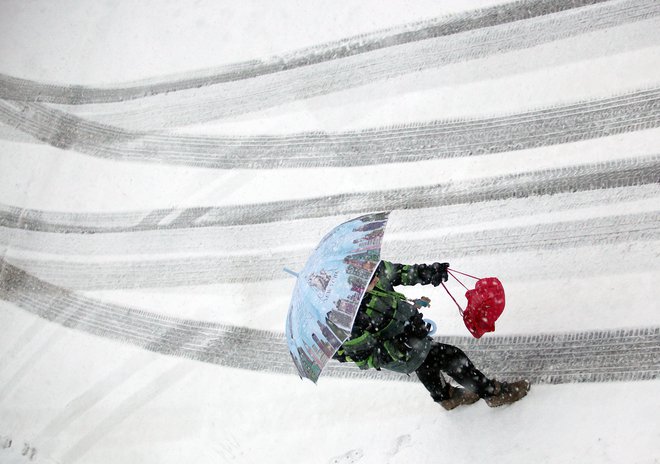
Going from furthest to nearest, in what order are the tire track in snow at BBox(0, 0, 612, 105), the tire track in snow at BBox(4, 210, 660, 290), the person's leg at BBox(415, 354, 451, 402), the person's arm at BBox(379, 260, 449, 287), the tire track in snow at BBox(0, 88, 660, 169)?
the tire track in snow at BBox(0, 0, 612, 105), the tire track in snow at BBox(0, 88, 660, 169), the tire track in snow at BBox(4, 210, 660, 290), the person's leg at BBox(415, 354, 451, 402), the person's arm at BBox(379, 260, 449, 287)

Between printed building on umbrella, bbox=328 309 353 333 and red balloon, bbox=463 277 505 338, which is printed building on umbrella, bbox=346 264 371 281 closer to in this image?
printed building on umbrella, bbox=328 309 353 333

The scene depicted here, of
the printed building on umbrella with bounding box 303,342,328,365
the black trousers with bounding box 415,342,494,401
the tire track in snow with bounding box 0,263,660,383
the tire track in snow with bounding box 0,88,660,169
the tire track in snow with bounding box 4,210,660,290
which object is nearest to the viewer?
the printed building on umbrella with bounding box 303,342,328,365

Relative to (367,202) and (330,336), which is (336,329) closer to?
(330,336)

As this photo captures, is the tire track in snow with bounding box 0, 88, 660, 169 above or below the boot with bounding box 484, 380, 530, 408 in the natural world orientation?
above

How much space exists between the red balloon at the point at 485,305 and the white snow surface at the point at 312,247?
0.70 meters

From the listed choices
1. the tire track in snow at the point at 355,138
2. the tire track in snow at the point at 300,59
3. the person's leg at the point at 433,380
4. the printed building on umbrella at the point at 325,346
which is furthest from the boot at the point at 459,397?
the tire track in snow at the point at 300,59

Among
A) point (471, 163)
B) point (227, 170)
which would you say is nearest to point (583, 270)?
point (471, 163)

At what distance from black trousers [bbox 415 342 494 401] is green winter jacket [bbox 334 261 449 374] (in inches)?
4.9

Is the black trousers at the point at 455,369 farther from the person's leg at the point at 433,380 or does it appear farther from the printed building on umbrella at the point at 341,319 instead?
the printed building on umbrella at the point at 341,319

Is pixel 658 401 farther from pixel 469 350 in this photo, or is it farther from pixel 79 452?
pixel 79 452

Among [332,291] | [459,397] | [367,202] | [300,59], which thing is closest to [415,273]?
[332,291]

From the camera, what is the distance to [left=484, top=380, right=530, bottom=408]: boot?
17.0 feet

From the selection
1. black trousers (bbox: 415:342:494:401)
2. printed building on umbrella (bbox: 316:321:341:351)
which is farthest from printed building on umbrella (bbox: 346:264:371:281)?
black trousers (bbox: 415:342:494:401)

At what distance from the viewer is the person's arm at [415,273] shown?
14.9 ft
